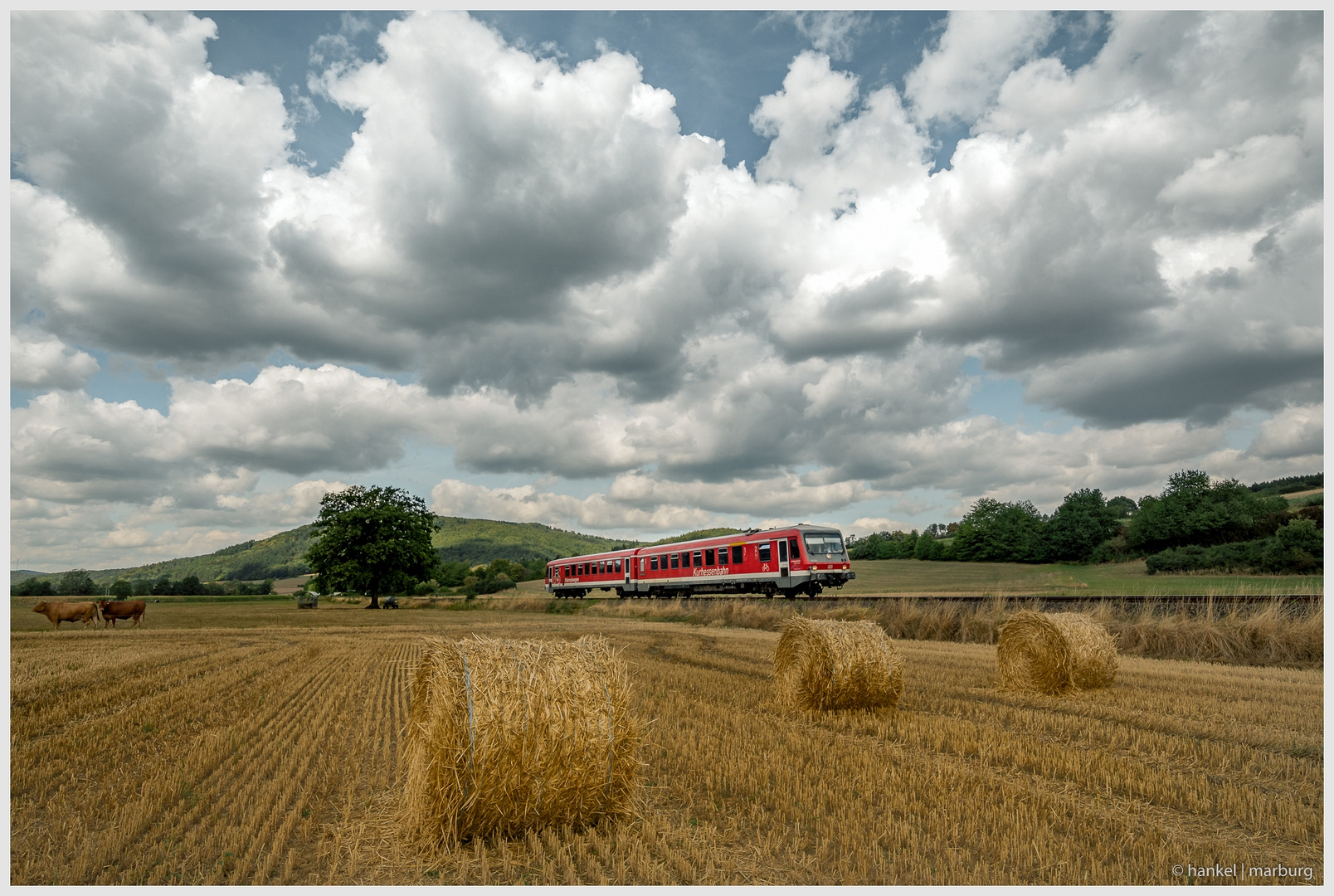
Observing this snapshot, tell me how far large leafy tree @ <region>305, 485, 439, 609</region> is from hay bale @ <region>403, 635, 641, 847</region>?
176 ft

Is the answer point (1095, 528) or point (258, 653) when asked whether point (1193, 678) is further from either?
point (1095, 528)

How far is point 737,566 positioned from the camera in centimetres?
3456

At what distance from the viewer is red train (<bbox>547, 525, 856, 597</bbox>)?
103 feet

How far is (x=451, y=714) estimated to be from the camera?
18.0 feet

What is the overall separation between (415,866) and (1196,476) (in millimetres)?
113653

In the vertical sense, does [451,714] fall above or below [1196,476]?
below

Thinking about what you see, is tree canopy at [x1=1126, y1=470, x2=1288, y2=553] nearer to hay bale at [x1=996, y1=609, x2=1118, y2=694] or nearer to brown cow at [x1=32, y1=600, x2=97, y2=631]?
hay bale at [x1=996, y1=609, x2=1118, y2=694]

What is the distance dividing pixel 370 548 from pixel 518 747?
2195 inches

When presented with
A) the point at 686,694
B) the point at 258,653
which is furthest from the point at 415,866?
the point at 258,653

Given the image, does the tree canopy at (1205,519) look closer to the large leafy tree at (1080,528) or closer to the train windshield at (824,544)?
the large leafy tree at (1080,528)

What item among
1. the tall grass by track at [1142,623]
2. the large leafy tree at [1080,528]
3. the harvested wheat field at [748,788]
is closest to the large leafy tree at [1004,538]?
the large leafy tree at [1080,528]

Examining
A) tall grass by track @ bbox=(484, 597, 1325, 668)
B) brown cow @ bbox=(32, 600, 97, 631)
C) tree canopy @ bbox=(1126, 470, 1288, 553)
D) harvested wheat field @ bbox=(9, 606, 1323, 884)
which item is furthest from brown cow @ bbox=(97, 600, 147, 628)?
tree canopy @ bbox=(1126, 470, 1288, 553)

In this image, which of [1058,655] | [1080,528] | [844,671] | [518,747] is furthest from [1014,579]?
[518,747]

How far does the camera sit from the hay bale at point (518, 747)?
5.37m
